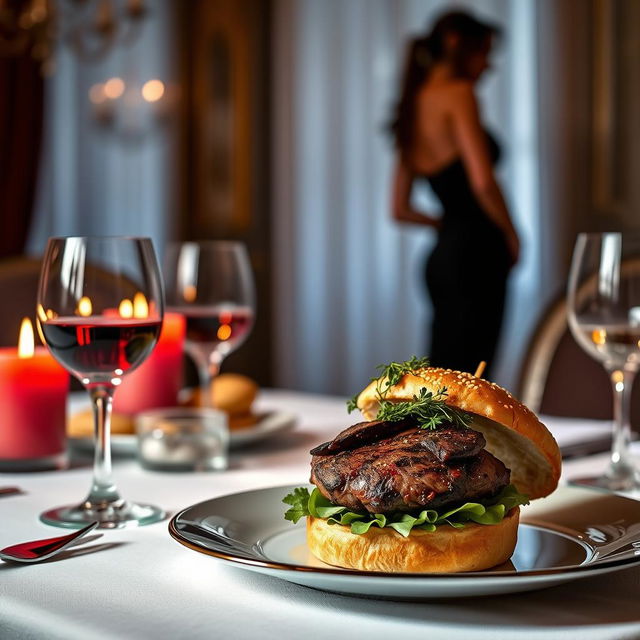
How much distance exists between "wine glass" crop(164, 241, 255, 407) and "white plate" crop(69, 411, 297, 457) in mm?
88

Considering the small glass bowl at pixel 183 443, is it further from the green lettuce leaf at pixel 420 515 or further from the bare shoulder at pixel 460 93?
the bare shoulder at pixel 460 93

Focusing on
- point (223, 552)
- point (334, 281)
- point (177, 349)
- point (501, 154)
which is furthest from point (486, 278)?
point (223, 552)

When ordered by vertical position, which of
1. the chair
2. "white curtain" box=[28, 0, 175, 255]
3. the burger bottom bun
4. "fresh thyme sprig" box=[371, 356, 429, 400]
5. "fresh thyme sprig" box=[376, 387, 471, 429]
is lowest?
the chair

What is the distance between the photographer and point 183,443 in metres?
1.16

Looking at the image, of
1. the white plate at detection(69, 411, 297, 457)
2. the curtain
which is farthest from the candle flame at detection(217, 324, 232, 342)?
the curtain

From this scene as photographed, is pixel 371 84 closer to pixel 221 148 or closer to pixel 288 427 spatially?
pixel 221 148

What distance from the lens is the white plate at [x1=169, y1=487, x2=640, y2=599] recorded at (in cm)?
62

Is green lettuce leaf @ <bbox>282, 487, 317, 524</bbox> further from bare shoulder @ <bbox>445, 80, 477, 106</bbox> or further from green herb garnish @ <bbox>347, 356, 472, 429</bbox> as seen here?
bare shoulder @ <bbox>445, 80, 477, 106</bbox>

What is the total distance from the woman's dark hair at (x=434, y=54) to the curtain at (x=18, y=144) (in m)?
1.81

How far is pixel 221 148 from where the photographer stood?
565 cm

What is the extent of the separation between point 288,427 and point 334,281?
3989mm

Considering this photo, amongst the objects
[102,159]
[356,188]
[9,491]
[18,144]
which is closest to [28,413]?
[9,491]

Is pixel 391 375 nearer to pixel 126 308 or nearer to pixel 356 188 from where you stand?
pixel 126 308

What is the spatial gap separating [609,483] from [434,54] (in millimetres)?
3239
